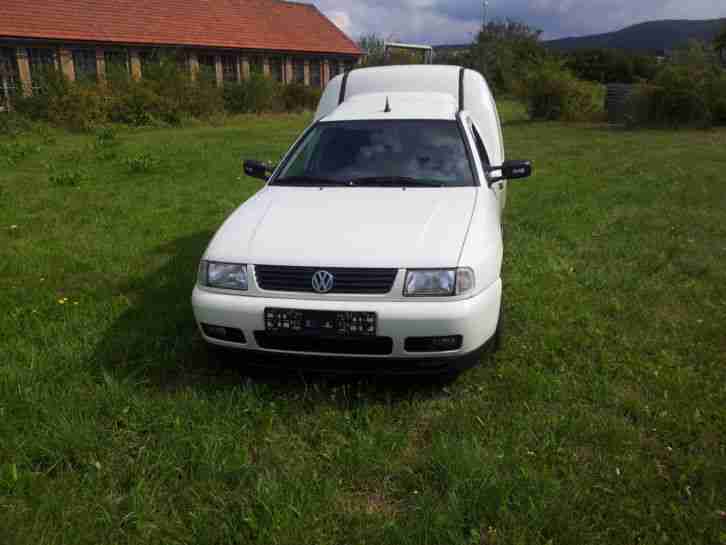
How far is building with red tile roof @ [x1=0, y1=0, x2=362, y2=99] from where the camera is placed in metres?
25.4

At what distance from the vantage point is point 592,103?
78.8 feet

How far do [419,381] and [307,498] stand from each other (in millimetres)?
1183

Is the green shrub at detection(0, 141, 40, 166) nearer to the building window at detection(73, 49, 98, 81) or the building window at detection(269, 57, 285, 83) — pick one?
the building window at detection(73, 49, 98, 81)

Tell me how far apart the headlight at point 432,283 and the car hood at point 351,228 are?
0.13 feet

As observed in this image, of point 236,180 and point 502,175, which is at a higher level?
point 502,175

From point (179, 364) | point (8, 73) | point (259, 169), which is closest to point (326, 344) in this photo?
point (179, 364)

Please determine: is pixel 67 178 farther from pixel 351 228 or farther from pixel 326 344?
pixel 326 344

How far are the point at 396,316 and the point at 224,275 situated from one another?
38.3 inches

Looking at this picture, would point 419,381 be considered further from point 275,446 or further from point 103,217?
point 103,217

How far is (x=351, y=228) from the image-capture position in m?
3.39

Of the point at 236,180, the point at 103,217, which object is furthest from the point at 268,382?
the point at 236,180

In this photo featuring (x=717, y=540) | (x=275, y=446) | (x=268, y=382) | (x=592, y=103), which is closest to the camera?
(x=717, y=540)

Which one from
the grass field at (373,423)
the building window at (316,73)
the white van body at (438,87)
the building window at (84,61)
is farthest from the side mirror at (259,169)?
the building window at (316,73)

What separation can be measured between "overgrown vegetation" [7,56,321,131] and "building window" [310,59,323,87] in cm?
918
